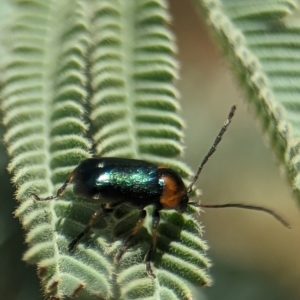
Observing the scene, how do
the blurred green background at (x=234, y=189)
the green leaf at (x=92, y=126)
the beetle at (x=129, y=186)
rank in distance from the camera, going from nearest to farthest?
1. the green leaf at (x=92, y=126)
2. the beetle at (x=129, y=186)
3. the blurred green background at (x=234, y=189)

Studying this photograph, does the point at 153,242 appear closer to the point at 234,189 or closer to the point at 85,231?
the point at 85,231

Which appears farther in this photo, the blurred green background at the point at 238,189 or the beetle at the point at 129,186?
the blurred green background at the point at 238,189

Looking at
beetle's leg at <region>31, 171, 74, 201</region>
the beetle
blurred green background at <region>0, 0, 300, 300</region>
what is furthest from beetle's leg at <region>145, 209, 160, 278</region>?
blurred green background at <region>0, 0, 300, 300</region>

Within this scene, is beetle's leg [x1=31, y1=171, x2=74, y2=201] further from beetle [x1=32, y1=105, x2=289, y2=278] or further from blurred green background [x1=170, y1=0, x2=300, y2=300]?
blurred green background [x1=170, y1=0, x2=300, y2=300]

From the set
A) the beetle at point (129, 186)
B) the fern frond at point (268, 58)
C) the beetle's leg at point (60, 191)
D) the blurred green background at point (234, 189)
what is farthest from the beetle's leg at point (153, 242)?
the blurred green background at point (234, 189)

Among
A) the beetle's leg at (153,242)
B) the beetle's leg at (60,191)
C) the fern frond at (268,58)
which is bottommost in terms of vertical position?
the beetle's leg at (153,242)

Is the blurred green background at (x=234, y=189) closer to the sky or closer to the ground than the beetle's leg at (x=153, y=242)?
closer to the sky

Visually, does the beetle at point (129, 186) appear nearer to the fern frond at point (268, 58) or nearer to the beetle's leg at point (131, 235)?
the beetle's leg at point (131, 235)

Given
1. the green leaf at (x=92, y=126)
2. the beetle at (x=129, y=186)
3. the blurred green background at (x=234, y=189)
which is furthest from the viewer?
the blurred green background at (x=234, y=189)
